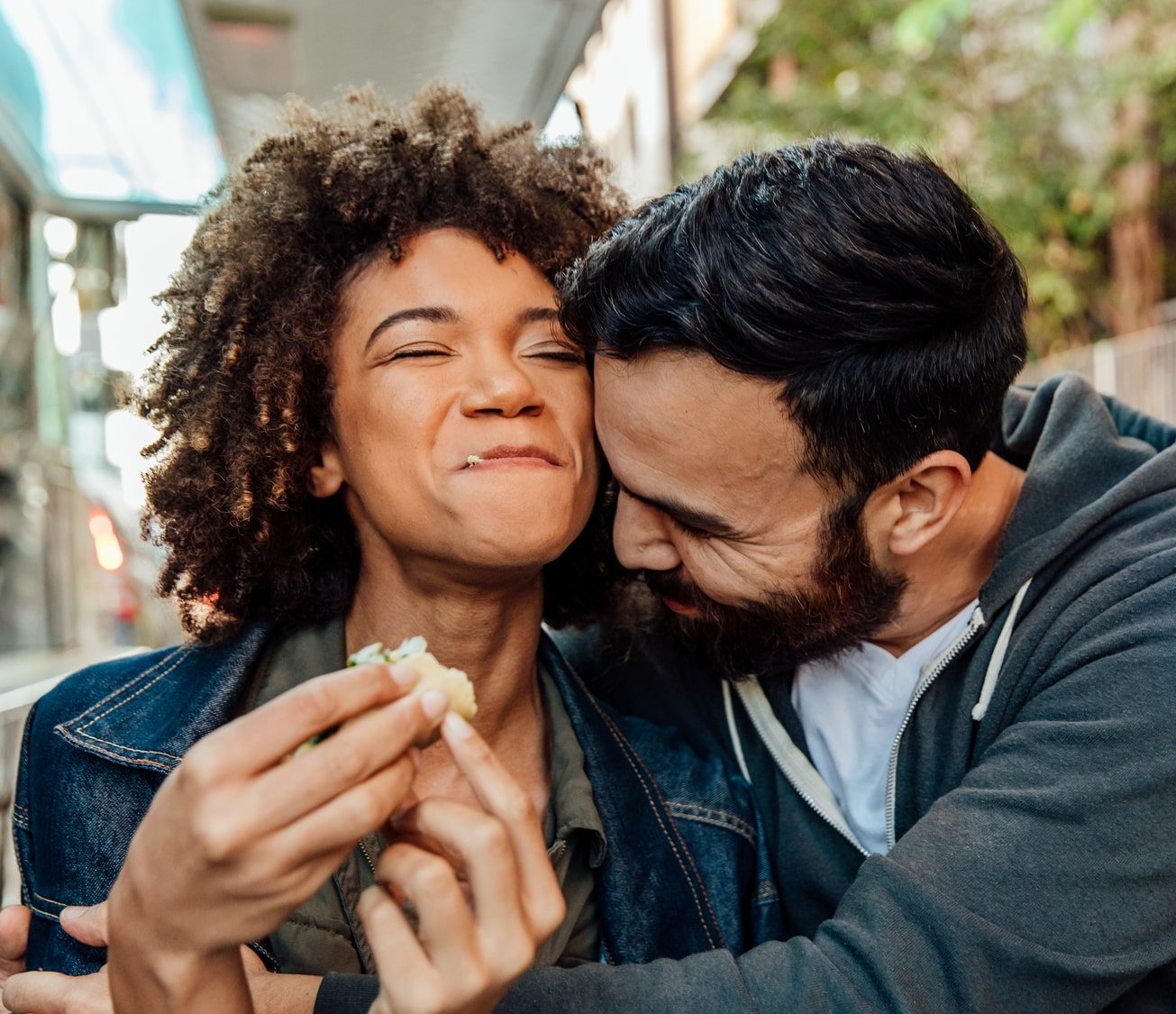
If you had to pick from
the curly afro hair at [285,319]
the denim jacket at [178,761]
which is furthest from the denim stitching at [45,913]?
the curly afro hair at [285,319]

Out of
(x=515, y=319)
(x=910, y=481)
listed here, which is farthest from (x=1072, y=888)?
(x=515, y=319)

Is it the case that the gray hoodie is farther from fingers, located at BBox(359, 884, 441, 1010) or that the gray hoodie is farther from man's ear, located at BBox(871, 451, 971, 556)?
fingers, located at BBox(359, 884, 441, 1010)

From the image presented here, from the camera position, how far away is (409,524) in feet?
7.53

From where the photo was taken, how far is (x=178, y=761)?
2.19 meters

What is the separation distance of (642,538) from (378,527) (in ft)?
1.93

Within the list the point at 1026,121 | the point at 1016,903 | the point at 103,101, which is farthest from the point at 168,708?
the point at 1026,121

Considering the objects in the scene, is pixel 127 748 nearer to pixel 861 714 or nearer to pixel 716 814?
pixel 716 814

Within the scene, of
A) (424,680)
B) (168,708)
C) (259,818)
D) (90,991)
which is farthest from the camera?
(168,708)

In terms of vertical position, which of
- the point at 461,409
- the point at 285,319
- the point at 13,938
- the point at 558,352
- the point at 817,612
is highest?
the point at 285,319

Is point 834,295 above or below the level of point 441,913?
above

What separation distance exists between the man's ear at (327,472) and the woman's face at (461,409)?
2.6 inches

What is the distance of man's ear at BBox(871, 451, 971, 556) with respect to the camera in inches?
95.8

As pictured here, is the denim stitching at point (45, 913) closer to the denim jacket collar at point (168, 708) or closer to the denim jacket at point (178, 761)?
the denim jacket at point (178, 761)

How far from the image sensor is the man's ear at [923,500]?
7.98ft
